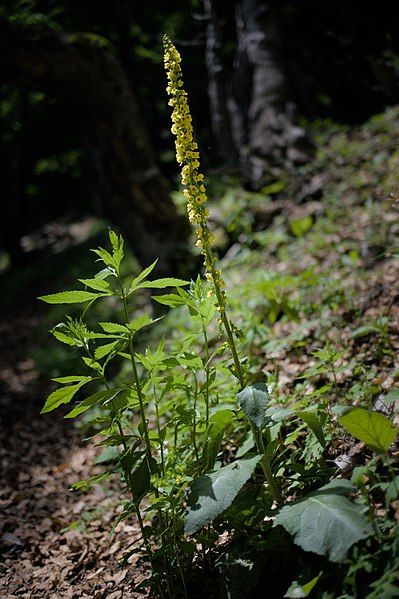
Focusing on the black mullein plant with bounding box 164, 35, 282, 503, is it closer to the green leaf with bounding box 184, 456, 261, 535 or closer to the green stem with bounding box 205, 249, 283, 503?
the green stem with bounding box 205, 249, 283, 503

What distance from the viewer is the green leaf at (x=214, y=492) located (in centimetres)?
167

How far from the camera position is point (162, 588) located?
2074 millimetres

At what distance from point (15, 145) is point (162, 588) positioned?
719 inches

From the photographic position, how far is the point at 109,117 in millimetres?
6227

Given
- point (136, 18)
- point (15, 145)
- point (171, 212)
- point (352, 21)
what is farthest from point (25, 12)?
point (15, 145)

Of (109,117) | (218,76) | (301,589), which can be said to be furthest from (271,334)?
(218,76)

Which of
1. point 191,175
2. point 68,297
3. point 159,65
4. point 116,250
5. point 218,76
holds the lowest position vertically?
point 68,297

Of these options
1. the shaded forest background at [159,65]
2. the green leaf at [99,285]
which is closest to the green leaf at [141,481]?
the green leaf at [99,285]

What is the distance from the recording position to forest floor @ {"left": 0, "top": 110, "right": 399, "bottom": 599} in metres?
2.67

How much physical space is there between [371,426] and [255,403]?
55 centimetres

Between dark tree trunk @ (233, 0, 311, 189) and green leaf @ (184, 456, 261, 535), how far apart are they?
6.05 m

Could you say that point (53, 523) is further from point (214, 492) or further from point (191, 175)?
point (191, 175)

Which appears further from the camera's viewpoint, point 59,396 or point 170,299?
point 170,299

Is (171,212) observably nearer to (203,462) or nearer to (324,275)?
(324,275)
